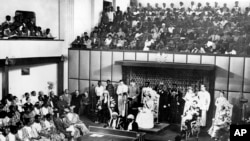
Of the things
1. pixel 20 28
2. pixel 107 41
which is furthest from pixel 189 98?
pixel 20 28

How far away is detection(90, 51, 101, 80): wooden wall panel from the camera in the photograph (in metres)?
19.0

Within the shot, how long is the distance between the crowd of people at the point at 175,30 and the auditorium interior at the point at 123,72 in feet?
0.21

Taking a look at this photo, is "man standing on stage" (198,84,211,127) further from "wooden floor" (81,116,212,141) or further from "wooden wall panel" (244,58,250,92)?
A: "wooden wall panel" (244,58,250,92)

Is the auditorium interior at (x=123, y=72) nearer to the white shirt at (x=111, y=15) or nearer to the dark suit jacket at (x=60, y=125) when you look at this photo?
the dark suit jacket at (x=60, y=125)

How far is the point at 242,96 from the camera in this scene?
52.1ft

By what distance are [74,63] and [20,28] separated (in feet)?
13.1

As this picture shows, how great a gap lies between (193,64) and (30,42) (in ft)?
26.5

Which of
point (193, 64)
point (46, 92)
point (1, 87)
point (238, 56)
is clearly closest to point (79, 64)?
point (46, 92)

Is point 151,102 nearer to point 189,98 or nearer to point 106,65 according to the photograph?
point 189,98

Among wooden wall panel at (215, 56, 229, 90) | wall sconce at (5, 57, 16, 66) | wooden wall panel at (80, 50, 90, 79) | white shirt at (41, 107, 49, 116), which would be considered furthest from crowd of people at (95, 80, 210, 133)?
wall sconce at (5, 57, 16, 66)

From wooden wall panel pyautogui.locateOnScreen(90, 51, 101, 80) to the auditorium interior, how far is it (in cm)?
6

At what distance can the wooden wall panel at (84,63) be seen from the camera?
1930cm

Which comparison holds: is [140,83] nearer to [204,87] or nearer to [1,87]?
[204,87]

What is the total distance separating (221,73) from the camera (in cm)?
1634
